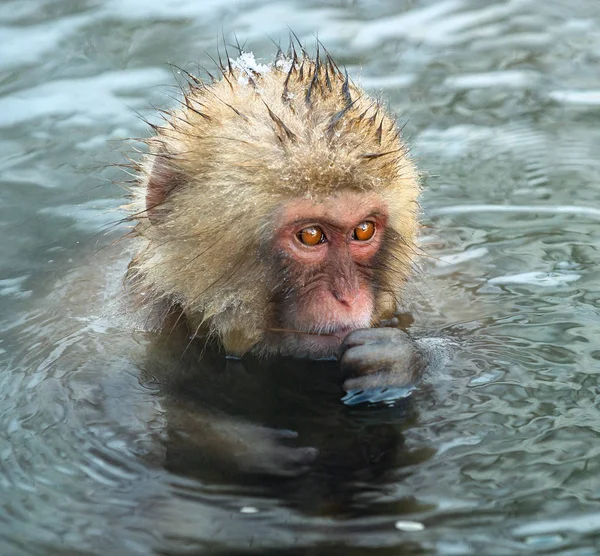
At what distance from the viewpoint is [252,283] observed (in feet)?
15.6

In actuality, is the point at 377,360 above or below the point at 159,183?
below

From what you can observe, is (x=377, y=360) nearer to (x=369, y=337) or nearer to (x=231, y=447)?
(x=369, y=337)

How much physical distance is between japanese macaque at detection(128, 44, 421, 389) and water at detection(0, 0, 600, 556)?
0.33 meters

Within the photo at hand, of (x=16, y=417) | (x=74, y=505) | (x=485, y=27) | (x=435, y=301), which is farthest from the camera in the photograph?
(x=485, y=27)

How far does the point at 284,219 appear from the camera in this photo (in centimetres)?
452

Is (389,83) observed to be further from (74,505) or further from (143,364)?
(74,505)

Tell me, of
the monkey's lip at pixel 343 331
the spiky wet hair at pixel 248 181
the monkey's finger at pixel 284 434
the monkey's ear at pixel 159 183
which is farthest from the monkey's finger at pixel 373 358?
the monkey's ear at pixel 159 183

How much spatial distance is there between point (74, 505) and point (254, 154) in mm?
1650

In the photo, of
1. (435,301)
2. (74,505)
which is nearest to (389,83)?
(435,301)

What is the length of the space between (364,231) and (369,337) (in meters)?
0.51

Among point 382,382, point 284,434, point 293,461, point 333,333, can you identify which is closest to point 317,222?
point 333,333

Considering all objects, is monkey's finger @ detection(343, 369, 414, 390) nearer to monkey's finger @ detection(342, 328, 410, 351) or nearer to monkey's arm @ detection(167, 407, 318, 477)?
monkey's finger @ detection(342, 328, 410, 351)

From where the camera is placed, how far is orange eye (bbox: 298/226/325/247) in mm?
4555

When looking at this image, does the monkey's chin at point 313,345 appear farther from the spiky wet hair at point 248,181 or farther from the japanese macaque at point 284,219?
the spiky wet hair at point 248,181
